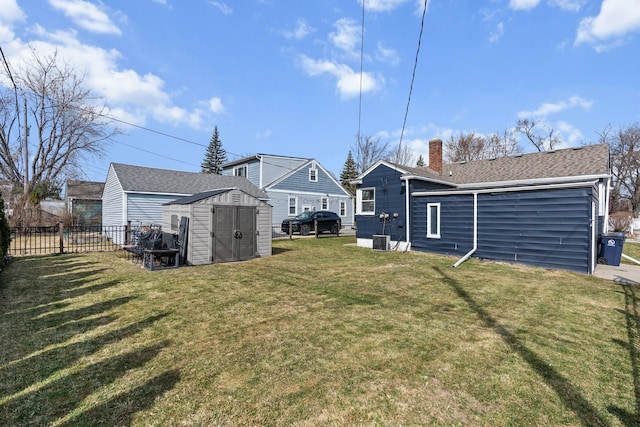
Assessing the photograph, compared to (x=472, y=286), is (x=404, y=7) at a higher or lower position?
higher

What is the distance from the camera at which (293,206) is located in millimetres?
24312

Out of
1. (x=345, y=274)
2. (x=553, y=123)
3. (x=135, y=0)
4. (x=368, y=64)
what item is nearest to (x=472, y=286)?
(x=345, y=274)

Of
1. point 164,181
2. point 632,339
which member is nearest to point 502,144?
point 164,181

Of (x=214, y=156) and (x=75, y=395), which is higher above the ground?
(x=214, y=156)

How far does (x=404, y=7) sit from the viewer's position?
28.4ft

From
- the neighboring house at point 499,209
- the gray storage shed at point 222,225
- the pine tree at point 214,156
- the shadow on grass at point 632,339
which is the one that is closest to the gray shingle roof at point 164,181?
the gray storage shed at point 222,225

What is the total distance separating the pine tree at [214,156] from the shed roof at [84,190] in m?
30.0

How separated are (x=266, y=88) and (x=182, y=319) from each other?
18.4 metres

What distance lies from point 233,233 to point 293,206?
1442cm

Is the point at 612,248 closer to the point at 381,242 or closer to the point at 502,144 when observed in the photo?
the point at 381,242

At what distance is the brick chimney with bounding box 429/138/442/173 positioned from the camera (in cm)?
1770

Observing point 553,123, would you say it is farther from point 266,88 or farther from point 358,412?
point 358,412

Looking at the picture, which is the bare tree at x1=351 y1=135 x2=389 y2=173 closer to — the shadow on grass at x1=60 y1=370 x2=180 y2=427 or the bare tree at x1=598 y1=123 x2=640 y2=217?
the bare tree at x1=598 y1=123 x2=640 y2=217

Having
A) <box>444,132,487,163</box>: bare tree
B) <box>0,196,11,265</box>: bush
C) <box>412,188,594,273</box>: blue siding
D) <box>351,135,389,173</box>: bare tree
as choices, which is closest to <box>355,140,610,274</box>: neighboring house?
<box>412,188,594,273</box>: blue siding
